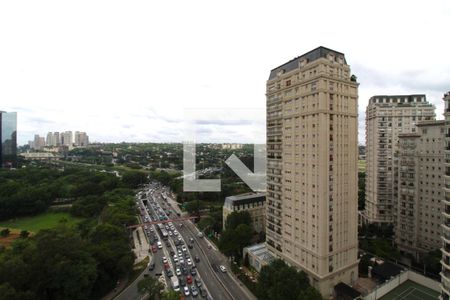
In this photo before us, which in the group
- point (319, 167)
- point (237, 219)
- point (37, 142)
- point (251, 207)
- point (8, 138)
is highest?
point (37, 142)

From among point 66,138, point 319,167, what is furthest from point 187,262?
point 66,138

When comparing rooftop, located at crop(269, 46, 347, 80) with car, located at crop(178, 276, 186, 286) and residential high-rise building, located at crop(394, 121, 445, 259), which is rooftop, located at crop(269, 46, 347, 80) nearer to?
residential high-rise building, located at crop(394, 121, 445, 259)

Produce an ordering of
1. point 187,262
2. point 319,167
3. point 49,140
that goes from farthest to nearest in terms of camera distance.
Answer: point 49,140 → point 187,262 → point 319,167

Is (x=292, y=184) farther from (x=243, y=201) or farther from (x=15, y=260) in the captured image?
(x=15, y=260)

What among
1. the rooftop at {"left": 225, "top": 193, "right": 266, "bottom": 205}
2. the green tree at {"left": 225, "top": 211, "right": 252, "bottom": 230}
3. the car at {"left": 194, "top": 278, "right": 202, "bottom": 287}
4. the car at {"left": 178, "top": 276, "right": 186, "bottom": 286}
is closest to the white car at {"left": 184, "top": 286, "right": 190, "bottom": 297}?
the car at {"left": 178, "top": 276, "right": 186, "bottom": 286}

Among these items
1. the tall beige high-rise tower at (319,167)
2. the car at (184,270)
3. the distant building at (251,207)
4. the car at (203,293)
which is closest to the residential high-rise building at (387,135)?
the distant building at (251,207)

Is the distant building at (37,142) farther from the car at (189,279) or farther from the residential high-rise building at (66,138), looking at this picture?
the car at (189,279)

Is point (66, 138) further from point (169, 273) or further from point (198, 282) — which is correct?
point (198, 282)
